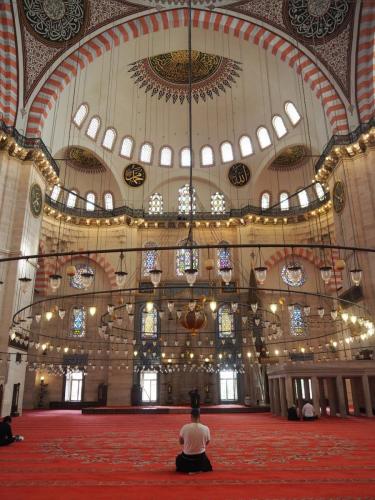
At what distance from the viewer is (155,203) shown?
22797 millimetres

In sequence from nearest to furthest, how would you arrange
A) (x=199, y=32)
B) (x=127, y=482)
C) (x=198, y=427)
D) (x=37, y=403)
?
(x=127, y=482), (x=198, y=427), (x=199, y=32), (x=37, y=403)

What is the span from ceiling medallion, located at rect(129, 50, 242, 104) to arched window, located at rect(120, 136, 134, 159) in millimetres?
2656

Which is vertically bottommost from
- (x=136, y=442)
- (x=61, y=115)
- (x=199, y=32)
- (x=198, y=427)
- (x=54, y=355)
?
(x=136, y=442)

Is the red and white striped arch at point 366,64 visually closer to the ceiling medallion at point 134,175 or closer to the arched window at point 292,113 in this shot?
the arched window at point 292,113

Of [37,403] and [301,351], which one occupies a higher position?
[301,351]

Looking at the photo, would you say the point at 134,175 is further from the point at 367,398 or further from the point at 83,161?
the point at 367,398

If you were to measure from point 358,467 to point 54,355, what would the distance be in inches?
696

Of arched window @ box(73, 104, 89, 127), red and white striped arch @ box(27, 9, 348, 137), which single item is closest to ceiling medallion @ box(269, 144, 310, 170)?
red and white striped arch @ box(27, 9, 348, 137)

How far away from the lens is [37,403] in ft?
62.4

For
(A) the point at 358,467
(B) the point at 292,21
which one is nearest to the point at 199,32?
(B) the point at 292,21

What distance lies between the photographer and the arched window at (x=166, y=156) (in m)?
22.7

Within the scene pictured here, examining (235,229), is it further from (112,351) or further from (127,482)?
(127,482)

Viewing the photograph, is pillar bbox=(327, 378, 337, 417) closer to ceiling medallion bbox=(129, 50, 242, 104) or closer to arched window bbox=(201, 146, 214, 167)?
arched window bbox=(201, 146, 214, 167)

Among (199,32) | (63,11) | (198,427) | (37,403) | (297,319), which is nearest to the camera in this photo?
(198,427)
